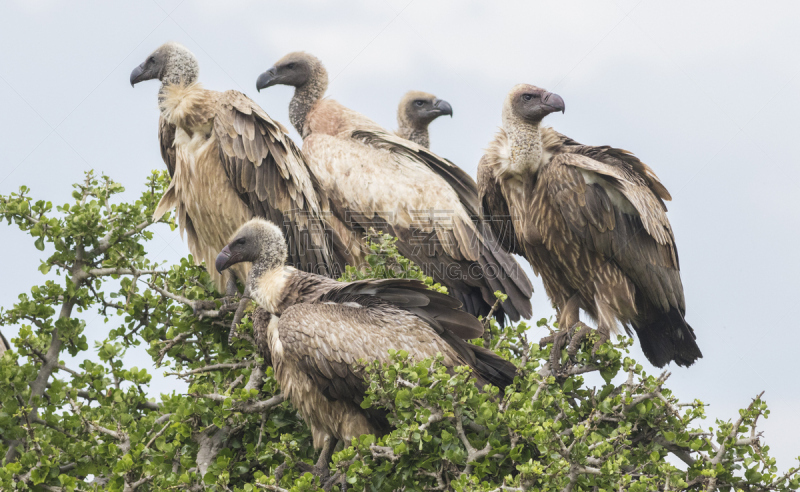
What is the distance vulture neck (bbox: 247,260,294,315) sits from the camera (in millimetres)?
4770

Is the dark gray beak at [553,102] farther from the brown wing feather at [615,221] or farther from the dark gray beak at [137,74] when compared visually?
the dark gray beak at [137,74]

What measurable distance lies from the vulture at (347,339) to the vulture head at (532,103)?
6.65 feet

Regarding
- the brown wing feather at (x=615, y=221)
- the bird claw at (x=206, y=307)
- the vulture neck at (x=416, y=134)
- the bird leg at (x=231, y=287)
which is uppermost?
the vulture neck at (x=416, y=134)

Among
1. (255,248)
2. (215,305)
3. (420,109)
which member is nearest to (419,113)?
(420,109)

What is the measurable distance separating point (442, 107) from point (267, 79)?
1.91 m

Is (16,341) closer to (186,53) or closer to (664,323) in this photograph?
(186,53)

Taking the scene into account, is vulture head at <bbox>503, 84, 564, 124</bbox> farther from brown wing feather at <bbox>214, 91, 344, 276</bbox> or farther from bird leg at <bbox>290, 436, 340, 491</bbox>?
bird leg at <bbox>290, 436, 340, 491</bbox>

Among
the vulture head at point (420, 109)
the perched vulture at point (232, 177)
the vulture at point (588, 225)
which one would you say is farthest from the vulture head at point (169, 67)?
the vulture head at point (420, 109)

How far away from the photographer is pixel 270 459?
4.58 m

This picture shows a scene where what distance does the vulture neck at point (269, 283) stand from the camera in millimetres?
4770

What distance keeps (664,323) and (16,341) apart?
449cm

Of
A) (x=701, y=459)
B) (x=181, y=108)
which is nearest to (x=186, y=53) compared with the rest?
(x=181, y=108)

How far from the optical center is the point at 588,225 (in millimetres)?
5781

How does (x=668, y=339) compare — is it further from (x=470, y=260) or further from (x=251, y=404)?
(x=251, y=404)
